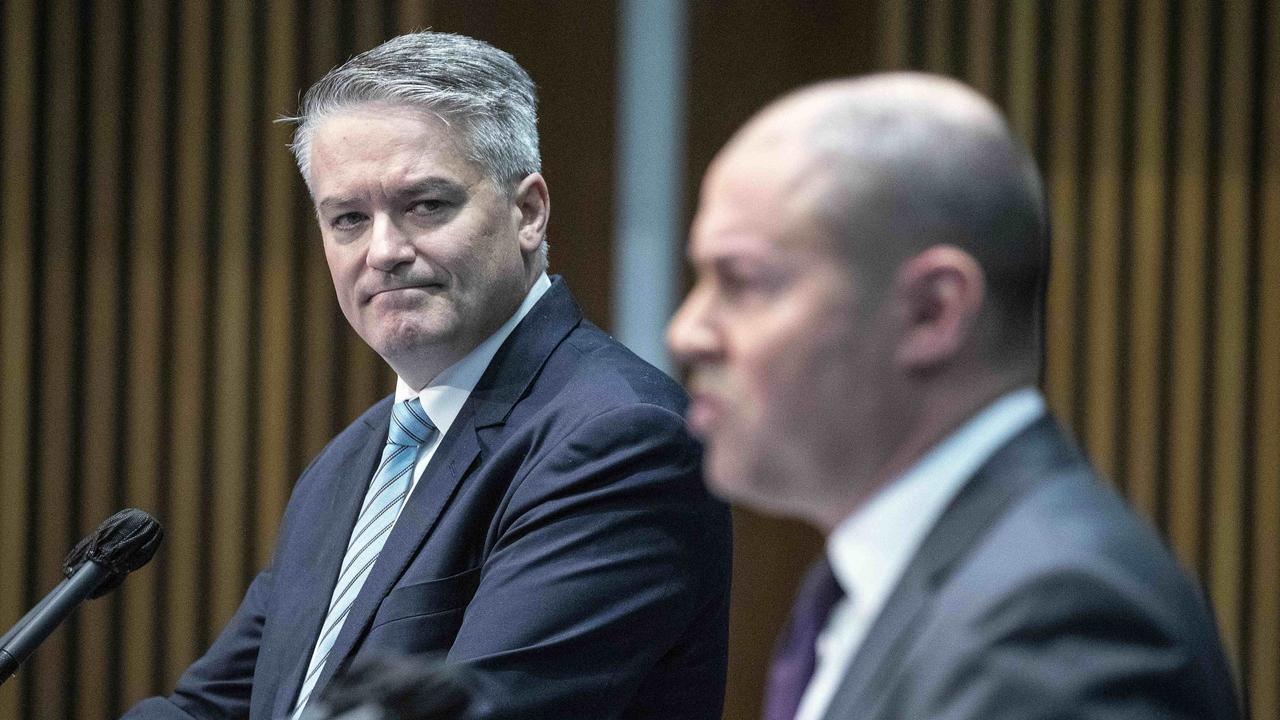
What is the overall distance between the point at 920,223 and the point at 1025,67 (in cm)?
304

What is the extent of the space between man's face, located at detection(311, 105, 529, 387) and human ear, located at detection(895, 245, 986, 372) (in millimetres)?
1074

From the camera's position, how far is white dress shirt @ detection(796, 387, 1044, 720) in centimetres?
99

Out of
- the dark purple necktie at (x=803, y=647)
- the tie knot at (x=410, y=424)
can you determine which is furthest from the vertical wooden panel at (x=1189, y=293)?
the dark purple necktie at (x=803, y=647)

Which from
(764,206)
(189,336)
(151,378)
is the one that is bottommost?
(151,378)

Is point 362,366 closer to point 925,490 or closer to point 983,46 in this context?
point 983,46

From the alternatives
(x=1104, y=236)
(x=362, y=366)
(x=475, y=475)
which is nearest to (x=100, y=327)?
(x=362, y=366)

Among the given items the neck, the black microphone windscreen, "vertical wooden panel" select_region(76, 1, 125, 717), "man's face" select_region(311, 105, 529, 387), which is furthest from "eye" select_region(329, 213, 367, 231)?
"vertical wooden panel" select_region(76, 1, 125, 717)

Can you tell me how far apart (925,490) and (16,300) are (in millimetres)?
3498

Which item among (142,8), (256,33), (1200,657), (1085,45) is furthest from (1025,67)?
(1200,657)

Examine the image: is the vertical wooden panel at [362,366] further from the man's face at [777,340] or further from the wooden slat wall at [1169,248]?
the man's face at [777,340]

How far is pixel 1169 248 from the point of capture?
3.79 meters

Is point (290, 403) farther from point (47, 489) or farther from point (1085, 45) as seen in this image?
point (1085, 45)

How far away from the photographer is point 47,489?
3945 mm

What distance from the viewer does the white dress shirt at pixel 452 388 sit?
1973 millimetres
